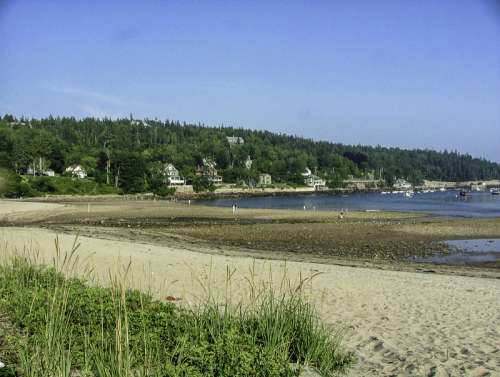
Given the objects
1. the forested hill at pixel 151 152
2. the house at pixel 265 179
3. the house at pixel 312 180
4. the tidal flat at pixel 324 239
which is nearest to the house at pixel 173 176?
the forested hill at pixel 151 152

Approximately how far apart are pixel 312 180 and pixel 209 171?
35.1 m

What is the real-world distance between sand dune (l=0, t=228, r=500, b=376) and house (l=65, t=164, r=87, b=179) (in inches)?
3680

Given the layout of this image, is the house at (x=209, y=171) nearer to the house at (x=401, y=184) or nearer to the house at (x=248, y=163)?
the house at (x=248, y=163)

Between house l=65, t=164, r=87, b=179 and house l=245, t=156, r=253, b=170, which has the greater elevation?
house l=245, t=156, r=253, b=170

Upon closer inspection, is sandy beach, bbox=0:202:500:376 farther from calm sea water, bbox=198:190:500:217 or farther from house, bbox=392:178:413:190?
house, bbox=392:178:413:190

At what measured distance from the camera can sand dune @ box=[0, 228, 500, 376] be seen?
633 centimetres

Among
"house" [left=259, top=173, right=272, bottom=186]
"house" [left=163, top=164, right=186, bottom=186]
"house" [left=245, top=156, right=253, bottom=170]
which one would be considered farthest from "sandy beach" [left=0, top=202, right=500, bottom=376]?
"house" [left=245, top=156, right=253, bottom=170]

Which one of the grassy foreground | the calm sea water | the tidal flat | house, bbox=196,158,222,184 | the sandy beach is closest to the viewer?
the grassy foreground

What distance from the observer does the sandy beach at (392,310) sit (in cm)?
633

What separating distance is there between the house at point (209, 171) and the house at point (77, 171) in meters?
31.2

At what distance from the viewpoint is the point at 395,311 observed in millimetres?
9523

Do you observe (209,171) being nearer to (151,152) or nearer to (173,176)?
(173,176)

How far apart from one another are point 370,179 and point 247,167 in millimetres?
50631

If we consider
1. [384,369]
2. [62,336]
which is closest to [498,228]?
[384,369]
